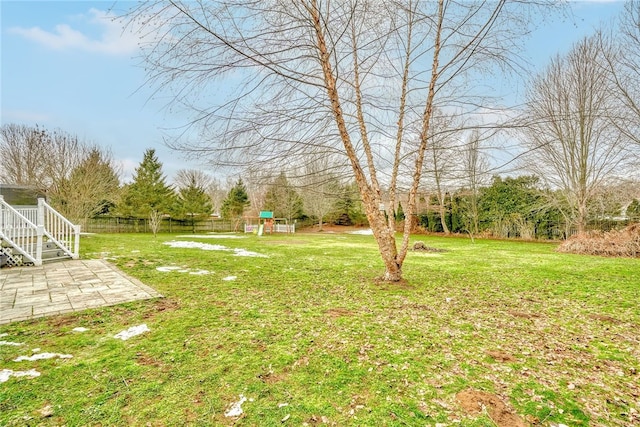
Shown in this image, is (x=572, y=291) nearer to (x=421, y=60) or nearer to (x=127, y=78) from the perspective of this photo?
(x=421, y=60)

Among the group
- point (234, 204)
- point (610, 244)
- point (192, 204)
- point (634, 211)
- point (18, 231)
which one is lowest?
point (610, 244)

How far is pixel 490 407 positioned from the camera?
5.99 ft

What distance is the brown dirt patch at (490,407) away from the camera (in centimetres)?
171

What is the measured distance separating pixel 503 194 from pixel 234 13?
18.6 meters

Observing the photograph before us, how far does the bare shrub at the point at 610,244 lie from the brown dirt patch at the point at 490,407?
11777mm

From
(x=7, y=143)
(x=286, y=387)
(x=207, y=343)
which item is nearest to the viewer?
(x=286, y=387)

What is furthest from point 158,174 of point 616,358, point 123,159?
point 616,358

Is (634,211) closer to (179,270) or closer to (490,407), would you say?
(490,407)

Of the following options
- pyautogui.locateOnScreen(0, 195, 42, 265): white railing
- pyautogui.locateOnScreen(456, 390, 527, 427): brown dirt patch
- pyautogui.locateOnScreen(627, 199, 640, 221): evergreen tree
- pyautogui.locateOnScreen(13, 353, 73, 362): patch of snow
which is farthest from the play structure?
pyautogui.locateOnScreen(627, 199, 640, 221): evergreen tree

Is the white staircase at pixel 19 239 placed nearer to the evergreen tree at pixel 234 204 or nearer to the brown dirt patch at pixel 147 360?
the brown dirt patch at pixel 147 360

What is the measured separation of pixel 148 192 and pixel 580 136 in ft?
91.4

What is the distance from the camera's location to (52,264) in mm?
6422

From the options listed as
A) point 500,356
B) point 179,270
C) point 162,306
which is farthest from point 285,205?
point 500,356

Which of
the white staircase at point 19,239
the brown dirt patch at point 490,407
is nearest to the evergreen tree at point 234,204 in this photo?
the white staircase at point 19,239
